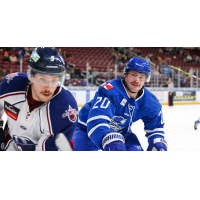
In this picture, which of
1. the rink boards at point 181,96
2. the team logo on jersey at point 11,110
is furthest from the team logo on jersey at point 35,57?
the rink boards at point 181,96

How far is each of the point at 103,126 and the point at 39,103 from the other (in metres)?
0.54

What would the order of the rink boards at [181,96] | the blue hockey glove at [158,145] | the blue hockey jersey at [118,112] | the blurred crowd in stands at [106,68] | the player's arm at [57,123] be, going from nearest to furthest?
the player's arm at [57,123] → the blue hockey jersey at [118,112] → the blue hockey glove at [158,145] → the blurred crowd in stands at [106,68] → the rink boards at [181,96]

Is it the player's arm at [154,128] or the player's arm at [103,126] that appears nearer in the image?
the player's arm at [103,126]

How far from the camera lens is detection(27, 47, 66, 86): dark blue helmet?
4.43 ft

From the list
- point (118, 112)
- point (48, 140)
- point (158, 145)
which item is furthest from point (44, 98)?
point (158, 145)

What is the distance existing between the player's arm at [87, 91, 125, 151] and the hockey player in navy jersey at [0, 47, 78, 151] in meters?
0.27

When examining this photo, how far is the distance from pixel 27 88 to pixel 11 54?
224 inches

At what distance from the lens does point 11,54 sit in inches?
263

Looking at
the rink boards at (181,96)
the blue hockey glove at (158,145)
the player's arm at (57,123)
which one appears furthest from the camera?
the rink boards at (181,96)

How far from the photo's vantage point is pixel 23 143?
163 cm

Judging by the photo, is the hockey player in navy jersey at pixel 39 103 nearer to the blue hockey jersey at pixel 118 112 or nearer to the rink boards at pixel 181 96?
the blue hockey jersey at pixel 118 112

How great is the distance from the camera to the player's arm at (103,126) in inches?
65.2

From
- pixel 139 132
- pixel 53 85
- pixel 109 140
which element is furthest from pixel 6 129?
pixel 139 132

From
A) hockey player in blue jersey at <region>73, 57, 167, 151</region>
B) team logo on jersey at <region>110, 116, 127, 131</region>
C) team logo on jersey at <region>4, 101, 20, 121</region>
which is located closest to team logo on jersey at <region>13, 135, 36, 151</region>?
team logo on jersey at <region>4, 101, 20, 121</region>
